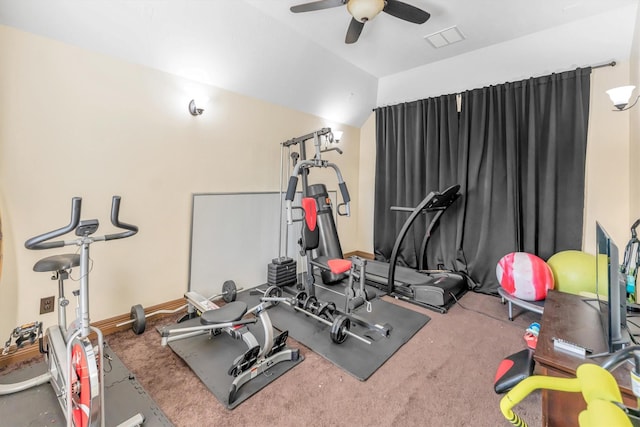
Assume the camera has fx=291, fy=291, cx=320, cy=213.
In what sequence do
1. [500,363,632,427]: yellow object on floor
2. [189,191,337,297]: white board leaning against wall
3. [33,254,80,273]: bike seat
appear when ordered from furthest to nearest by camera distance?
[189,191,337,297]: white board leaning against wall, [33,254,80,273]: bike seat, [500,363,632,427]: yellow object on floor

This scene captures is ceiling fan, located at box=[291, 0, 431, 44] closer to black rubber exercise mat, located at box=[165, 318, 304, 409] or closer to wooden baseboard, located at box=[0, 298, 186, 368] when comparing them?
black rubber exercise mat, located at box=[165, 318, 304, 409]

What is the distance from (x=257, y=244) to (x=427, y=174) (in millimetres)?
2554

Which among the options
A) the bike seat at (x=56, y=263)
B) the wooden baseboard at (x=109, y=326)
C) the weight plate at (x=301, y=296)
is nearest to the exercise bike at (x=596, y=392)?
the bike seat at (x=56, y=263)

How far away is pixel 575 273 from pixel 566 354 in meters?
1.93

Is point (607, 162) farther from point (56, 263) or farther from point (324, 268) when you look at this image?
point (56, 263)

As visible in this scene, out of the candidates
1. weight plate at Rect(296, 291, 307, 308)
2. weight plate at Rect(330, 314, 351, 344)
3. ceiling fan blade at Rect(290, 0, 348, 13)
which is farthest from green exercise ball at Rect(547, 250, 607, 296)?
ceiling fan blade at Rect(290, 0, 348, 13)

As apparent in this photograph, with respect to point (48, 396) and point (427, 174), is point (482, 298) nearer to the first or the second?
point (427, 174)

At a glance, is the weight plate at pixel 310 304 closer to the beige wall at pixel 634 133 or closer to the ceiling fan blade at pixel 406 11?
the ceiling fan blade at pixel 406 11

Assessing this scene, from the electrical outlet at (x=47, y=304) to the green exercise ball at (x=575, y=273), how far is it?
4402mm

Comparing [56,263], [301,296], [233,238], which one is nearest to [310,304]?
[301,296]

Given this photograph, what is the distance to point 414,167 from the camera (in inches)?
170

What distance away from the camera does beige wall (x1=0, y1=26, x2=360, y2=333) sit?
2.10 metres

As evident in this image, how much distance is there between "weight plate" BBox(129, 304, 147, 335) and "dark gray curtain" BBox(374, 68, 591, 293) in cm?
343

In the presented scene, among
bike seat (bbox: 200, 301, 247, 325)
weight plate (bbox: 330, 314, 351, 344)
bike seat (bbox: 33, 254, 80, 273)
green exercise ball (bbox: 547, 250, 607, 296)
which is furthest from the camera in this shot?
green exercise ball (bbox: 547, 250, 607, 296)
